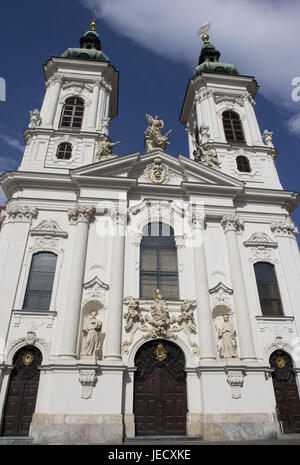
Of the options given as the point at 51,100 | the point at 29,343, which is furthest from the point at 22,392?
the point at 51,100

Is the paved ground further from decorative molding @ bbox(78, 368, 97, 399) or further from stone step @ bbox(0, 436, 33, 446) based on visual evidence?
decorative molding @ bbox(78, 368, 97, 399)

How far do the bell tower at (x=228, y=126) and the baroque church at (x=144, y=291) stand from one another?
17 cm

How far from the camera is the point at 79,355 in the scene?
12336mm

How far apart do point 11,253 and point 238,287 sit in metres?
9.53

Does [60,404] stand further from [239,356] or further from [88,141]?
[88,141]

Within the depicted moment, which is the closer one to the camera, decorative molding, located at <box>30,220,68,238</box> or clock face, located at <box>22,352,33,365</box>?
clock face, located at <box>22,352,33,365</box>

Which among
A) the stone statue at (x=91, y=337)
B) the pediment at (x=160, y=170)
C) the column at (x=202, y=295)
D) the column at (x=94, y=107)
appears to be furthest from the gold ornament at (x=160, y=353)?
the column at (x=94, y=107)

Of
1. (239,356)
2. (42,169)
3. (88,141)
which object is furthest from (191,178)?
(239,356)

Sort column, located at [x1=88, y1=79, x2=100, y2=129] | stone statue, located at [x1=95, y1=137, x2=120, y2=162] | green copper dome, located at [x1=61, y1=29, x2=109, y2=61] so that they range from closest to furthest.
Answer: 1. stone statue, located at [x1=95, y1=137, x2=120, y2=162]
2. column, located at [x1=88, y1=79, x2=100, y2=129]
3. green copper dome, located at [x1=61, y1=29, x2=109, y2=61]

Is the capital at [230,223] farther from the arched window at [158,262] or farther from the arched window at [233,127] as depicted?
the arched window at [233,127]

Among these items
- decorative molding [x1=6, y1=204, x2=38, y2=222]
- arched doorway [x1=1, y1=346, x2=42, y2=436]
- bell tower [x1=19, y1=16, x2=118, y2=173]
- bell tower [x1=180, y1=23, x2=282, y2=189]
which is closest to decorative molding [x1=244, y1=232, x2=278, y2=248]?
bell tower [x1=180, y1=23, x2=282, y2=189]

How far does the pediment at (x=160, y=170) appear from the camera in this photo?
54.1ft

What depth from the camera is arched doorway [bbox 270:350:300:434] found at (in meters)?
12.4

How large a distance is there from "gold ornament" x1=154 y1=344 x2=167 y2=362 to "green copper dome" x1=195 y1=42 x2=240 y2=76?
19.3 meters
